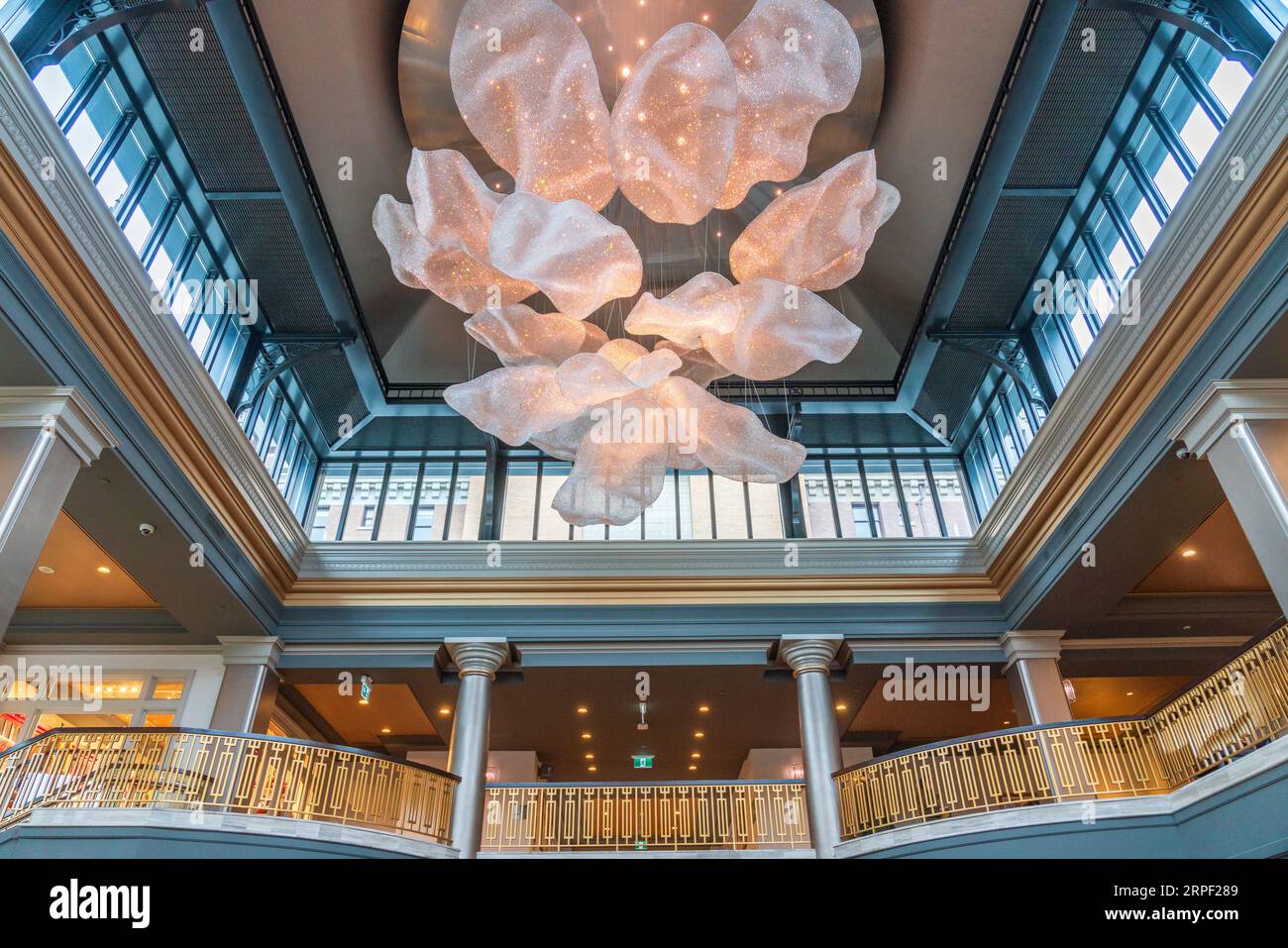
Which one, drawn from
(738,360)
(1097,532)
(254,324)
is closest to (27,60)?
(254,324)

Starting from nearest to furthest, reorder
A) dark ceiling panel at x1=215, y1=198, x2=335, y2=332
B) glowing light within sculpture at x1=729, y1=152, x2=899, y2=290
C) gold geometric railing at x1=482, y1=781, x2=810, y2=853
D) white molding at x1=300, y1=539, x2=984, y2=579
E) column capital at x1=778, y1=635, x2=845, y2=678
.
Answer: glowing light within sculpture at x1=729, y1=152, x2=899, y2=290 < dark ceiling panel at x1=215, y1=198, x2=335, y2=332 < gold geometric railing at x1=482, y1=781, x2=810, y2=853 < column capital at x1=778, y1=635, x2=845, y2=678 < white molding at x1=300, y1=539, x2=984, y2=579

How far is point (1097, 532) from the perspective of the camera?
9.92 m

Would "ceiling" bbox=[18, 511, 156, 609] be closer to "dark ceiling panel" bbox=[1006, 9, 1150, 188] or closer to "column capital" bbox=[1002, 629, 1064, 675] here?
"dark ceiling panel" bbox=[1006, 9, 1150, 188]

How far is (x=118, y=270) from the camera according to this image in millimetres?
7828

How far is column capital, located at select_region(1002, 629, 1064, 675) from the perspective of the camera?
12.1 metres

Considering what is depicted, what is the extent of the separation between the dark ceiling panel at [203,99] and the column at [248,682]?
651cm


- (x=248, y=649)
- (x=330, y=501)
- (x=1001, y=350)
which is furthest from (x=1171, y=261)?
(x=330, y=501)

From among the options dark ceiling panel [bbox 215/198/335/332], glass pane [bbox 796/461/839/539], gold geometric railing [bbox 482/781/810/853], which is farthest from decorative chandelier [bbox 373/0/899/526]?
glass pane [bbox 796/461/839/539]

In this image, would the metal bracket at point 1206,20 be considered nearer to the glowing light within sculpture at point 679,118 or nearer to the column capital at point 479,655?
the glowing light within sculpture at point 679,118

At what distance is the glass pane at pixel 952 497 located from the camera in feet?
48.4

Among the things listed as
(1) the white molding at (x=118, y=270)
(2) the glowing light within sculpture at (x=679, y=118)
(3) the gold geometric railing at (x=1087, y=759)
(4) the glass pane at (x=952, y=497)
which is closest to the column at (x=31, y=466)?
(1) the white molding at (x=118, y=270)

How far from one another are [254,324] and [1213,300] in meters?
11.7

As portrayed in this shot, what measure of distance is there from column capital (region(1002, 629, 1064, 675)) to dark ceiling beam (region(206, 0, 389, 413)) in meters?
10.8
